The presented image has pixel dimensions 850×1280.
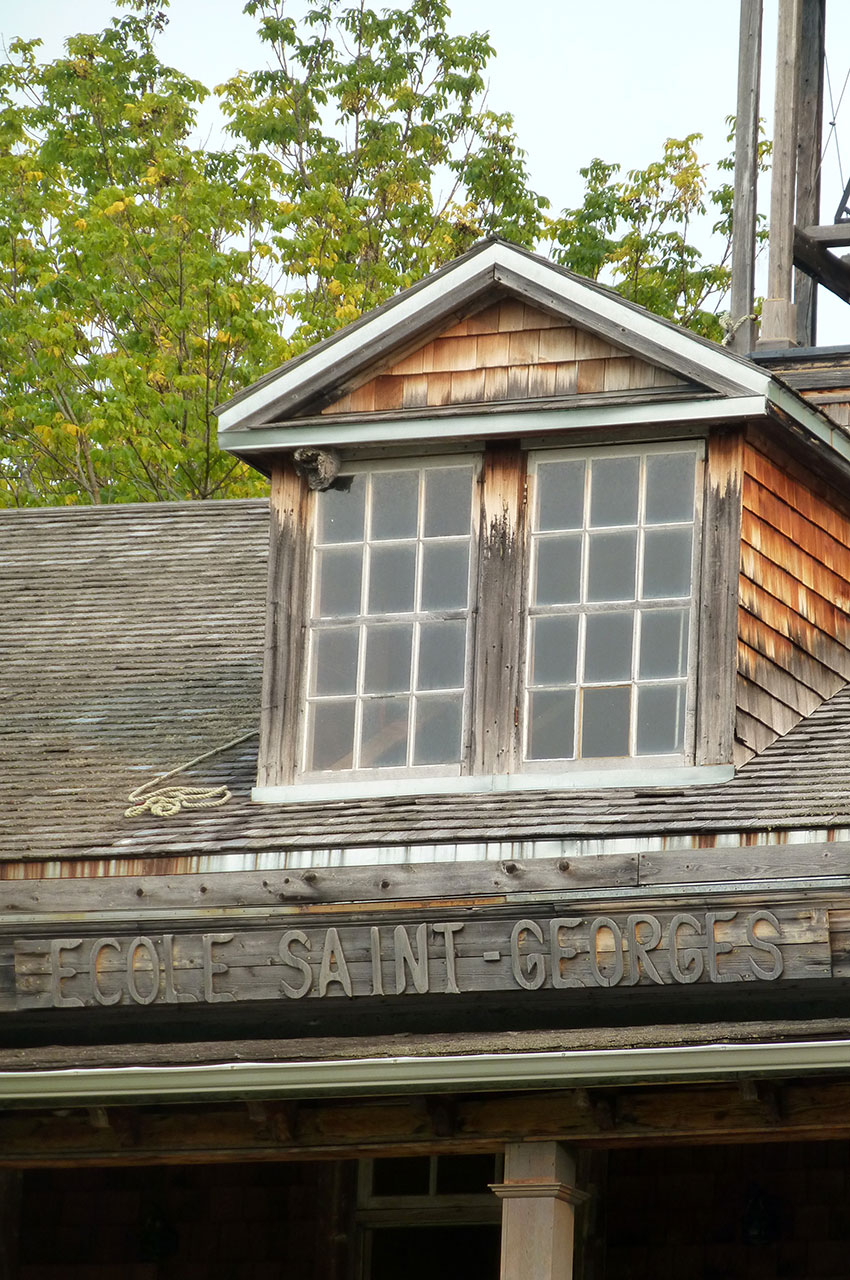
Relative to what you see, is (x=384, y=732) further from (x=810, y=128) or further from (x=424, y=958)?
(x=810, y=128)

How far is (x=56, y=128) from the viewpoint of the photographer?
2683cm

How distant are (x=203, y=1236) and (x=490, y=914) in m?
2.65

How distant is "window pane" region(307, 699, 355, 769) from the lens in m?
9.64

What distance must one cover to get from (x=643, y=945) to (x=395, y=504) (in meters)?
2.45

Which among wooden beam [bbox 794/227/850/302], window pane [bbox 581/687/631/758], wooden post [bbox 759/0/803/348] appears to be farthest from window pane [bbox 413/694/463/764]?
wooden beam [bbox 794/227/850/302]

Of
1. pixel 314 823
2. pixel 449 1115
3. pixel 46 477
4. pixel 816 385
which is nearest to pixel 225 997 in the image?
pixel 314 823

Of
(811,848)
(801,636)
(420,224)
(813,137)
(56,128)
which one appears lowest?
(811,848)

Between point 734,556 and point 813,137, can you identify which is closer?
point 734,556

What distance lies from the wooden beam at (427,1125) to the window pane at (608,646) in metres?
2.04

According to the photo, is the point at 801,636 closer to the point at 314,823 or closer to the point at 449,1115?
the point at 314,823

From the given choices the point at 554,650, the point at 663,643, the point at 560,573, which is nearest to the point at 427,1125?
the point at 554,650

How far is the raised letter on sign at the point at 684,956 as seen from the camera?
27.9 feet

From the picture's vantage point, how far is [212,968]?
906 cm

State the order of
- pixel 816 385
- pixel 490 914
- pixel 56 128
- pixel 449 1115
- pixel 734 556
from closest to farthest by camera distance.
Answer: pixel 449 1115 < pixel 490 914 < pixel 734 556 < pixel 816 385 < pixel 56 128
